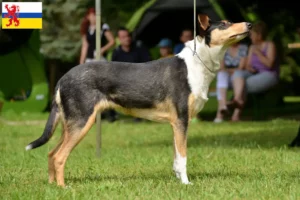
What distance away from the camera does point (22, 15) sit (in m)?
9.39

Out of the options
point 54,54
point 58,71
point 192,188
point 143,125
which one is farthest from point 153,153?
point 58,71

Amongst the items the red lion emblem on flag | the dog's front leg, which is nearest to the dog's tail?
the dog's front leg

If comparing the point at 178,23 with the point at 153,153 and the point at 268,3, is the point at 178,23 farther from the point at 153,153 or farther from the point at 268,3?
the point at 153,153

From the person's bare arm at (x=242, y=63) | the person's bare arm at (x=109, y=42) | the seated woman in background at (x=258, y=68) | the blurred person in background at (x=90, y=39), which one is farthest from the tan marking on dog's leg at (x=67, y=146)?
the person's bare arm at (x=242, y=63)

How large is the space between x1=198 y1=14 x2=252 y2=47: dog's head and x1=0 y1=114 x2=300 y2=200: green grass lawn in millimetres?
1358

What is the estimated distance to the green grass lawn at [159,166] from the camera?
7.13 metres

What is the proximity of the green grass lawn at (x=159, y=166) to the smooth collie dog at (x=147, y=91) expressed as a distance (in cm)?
47

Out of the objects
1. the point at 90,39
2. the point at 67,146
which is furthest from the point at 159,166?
the point at 90,39

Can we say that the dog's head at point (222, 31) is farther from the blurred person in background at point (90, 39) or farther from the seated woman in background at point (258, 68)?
the seated woman in background at point (258, 68)

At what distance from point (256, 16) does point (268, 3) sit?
8.51ft

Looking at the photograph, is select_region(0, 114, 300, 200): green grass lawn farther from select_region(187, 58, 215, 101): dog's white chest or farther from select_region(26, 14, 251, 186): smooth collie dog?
select_region(187, 58, 215, 101): dog's white chest

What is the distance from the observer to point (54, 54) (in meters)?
27.8

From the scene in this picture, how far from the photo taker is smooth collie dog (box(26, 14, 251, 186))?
25.6ft

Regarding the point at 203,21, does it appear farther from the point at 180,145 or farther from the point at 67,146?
the point at 67,146
